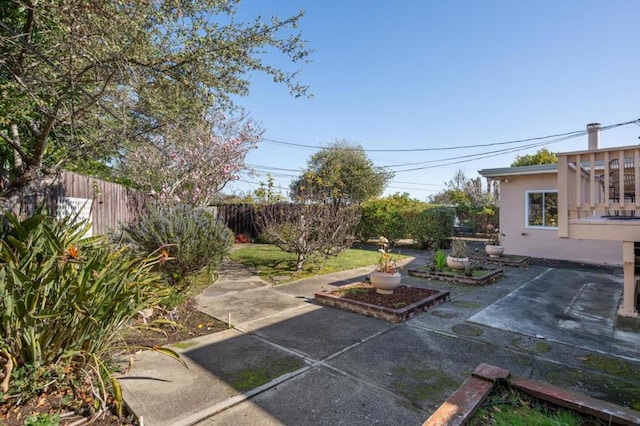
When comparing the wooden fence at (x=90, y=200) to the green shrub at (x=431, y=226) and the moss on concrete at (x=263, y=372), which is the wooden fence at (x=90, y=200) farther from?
the green shrub at (x=431, y=226)

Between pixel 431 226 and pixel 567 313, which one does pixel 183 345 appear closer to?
pixel 567 313

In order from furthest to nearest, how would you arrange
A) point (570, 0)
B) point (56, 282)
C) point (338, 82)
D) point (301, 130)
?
1. point (301, 130)
2. point (338, 82)
3. point (570, 0)
4. point (56, 282)

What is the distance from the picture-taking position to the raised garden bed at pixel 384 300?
492 centimetres

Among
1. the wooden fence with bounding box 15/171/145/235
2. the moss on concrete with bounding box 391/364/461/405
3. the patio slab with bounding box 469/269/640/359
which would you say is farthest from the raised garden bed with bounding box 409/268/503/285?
the wooden fence with bounding box 15/171/145/235

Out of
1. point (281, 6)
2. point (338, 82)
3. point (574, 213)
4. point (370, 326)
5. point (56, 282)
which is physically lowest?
point (370, 326)

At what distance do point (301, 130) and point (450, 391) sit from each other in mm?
20023

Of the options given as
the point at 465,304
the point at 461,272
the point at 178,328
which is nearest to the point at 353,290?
the point at 465,304

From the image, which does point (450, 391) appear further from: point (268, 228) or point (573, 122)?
point (573, 122)

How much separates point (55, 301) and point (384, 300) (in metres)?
4.47

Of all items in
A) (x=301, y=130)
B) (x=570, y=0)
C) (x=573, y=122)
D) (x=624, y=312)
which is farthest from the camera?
(x=301, y=130)

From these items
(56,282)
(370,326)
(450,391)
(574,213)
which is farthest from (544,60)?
(56,282)

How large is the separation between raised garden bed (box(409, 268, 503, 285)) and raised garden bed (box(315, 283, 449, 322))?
1.59 metres

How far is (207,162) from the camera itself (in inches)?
461

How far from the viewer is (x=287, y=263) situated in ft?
32.0
